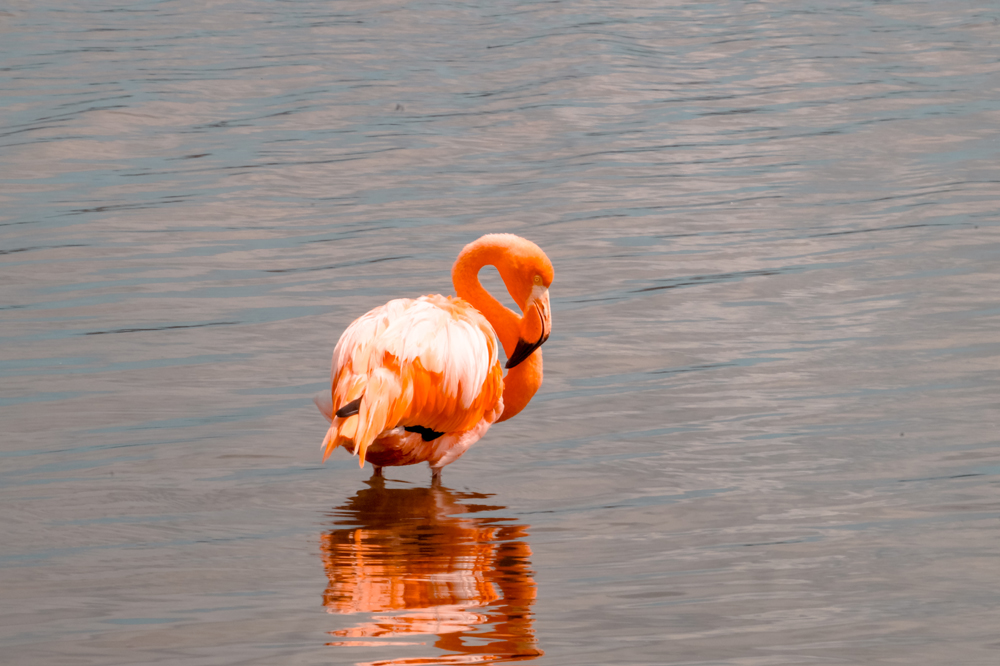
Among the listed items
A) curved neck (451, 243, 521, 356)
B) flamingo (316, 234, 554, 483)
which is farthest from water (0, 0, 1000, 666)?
curved neck (451, 243, 521, 356)

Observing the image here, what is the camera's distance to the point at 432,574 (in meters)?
4.46

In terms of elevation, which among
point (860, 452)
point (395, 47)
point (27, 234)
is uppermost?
point (395, 47)

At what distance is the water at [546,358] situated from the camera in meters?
4.21

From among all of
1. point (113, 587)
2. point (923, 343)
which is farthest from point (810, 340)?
point (113, 587)

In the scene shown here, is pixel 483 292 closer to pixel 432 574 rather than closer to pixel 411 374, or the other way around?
pixel 411 374

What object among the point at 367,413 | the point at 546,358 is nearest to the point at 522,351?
the point at 367,413

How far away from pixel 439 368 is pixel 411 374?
0.42 ft

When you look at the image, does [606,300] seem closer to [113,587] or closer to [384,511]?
[384,511]

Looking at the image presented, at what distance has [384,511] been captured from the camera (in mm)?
5137

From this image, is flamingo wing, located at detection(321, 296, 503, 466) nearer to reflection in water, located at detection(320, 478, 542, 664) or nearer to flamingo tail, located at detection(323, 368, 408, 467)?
flamingo tail, located at detection(323, 368, 408, 467)

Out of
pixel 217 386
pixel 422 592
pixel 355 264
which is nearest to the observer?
pixel 422 592

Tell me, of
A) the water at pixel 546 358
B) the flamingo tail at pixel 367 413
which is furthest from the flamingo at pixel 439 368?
the water at pixel 546 358

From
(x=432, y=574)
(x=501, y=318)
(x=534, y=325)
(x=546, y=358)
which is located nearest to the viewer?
(x=432, y=574)

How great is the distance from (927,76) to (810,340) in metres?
7.20
